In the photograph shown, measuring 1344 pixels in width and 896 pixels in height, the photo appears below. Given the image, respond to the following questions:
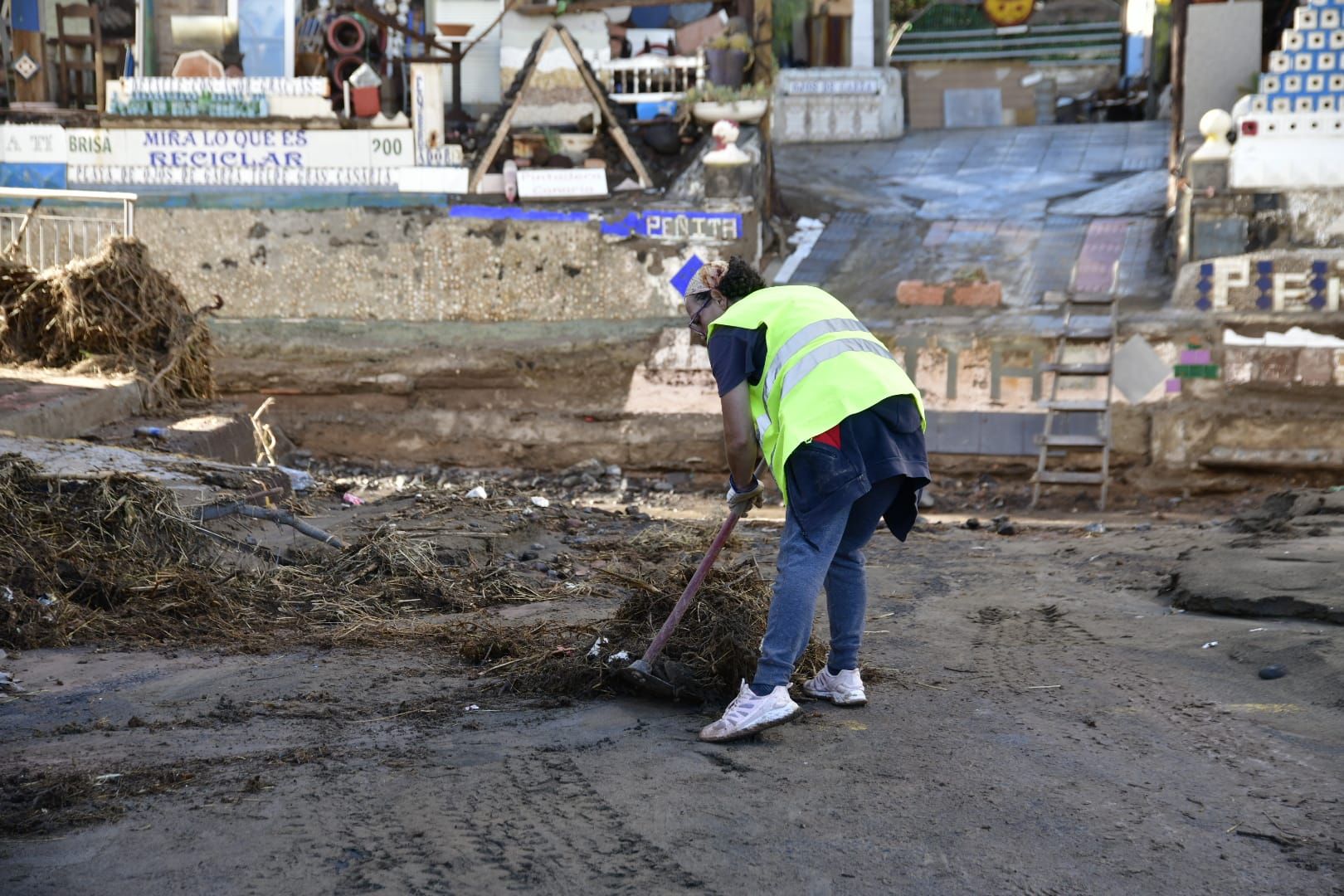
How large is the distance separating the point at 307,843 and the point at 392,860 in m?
0.22

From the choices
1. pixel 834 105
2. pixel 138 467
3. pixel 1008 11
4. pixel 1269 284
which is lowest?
pixel 138 467

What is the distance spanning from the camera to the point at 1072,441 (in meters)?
11.4

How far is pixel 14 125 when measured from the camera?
1480cm

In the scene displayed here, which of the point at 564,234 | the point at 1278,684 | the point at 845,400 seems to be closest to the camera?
the point at 845,400

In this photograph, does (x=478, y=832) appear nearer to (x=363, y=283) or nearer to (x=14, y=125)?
(x=363, y=283)

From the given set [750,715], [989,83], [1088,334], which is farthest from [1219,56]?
[750,715]

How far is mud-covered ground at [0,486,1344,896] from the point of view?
3031mm

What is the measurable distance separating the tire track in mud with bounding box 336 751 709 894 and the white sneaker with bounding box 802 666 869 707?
1.18 metres

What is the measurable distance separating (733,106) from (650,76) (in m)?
1.85

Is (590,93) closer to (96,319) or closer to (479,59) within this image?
(479,59)

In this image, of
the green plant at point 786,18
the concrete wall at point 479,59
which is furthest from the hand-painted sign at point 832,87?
the concrete wall at point 479,59

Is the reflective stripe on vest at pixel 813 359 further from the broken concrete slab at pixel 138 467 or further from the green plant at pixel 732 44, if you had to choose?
the green plant at pixel 732 44

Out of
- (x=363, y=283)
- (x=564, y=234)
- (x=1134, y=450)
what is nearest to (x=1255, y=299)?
(x=1134, y=450)

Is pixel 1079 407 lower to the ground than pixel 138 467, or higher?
lower
